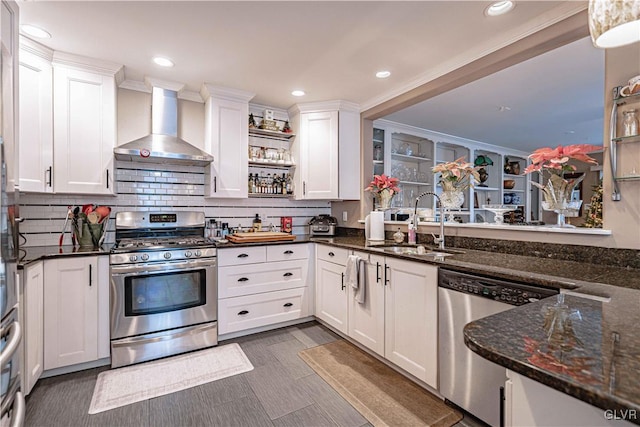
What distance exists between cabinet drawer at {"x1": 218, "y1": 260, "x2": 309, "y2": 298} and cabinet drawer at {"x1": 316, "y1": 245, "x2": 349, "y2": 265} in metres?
0.22

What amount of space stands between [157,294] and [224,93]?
2.08 meters

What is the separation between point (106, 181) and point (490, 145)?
6.08 metres

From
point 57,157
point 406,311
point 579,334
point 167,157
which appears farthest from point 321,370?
point 57,157

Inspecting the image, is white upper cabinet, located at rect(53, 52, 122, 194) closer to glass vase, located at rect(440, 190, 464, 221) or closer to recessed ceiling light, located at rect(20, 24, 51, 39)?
recessed ceiling light, located at rect(20, 24, 51, 39)

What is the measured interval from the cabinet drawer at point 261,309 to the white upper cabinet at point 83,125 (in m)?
1.54

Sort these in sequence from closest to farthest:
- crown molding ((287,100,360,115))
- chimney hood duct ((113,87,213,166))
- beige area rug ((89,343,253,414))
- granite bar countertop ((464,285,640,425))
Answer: granite bar countertop ((464,285,640,425))
beige area rug ((89,343,253,414))
chimney hood duct ((113,87,213,166))
crown molding ((287,100,360,115))

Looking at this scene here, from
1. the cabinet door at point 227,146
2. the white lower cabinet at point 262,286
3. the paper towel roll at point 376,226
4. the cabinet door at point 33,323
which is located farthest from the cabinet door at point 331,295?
the cabinet door at point 33,323

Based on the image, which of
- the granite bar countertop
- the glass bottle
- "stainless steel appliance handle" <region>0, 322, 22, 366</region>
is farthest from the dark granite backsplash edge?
"stainless steel appliance handle" <region>0, 322, 22, 366</region>

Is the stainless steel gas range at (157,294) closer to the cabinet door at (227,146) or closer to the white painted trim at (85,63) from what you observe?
the cabinet door at (227,146)

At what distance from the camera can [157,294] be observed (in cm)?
261

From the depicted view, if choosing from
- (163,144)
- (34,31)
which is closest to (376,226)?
(163,144)

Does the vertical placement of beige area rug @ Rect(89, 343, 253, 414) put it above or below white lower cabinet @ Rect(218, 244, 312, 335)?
below

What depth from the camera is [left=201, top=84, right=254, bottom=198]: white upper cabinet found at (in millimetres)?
3176

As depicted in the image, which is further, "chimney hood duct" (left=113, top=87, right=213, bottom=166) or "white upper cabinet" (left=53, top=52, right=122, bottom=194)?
"chimney hood duct" (left=113, top=87, right=213, bottom=166)
